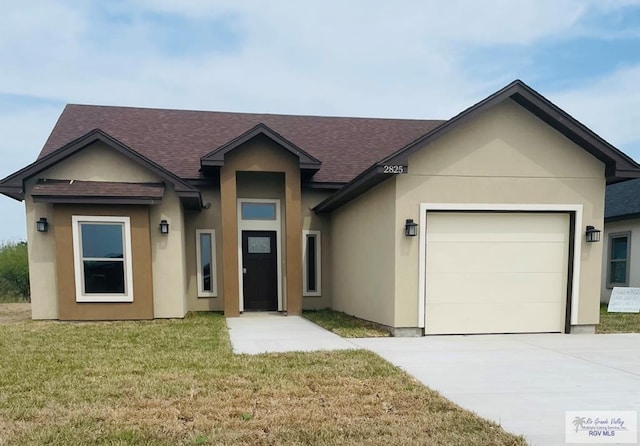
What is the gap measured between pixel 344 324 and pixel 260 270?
127 inches

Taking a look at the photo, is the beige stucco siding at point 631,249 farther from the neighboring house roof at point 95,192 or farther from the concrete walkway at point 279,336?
the neighboring house roof at point 95,192

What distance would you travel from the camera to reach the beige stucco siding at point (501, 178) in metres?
6.63

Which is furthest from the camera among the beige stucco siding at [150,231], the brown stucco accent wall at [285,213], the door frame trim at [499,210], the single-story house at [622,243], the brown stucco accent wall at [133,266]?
the single-story house at [622,243]

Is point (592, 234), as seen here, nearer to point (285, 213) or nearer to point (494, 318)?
point (494, 318)

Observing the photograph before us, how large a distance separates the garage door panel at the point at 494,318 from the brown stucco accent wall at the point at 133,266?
6.06 metres

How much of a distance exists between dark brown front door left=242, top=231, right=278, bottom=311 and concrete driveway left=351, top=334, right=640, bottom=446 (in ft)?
14.0

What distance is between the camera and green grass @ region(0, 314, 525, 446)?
2879 millimetres

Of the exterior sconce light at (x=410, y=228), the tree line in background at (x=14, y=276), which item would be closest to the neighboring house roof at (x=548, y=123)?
the exterior sconce light at (x=410, y=228)

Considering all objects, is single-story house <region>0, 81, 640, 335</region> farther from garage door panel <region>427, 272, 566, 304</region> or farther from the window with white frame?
A: the window with white frame

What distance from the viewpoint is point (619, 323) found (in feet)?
26.5

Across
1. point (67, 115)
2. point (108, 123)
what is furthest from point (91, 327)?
point (67, 115)

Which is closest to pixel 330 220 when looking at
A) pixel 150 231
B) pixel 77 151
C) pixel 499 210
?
pixel 150 231

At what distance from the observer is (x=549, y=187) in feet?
22.6

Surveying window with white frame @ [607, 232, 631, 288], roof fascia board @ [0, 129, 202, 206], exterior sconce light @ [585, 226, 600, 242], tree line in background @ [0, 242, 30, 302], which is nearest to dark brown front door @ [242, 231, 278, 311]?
roof fascia board @ [0, 129, 202, 206]
